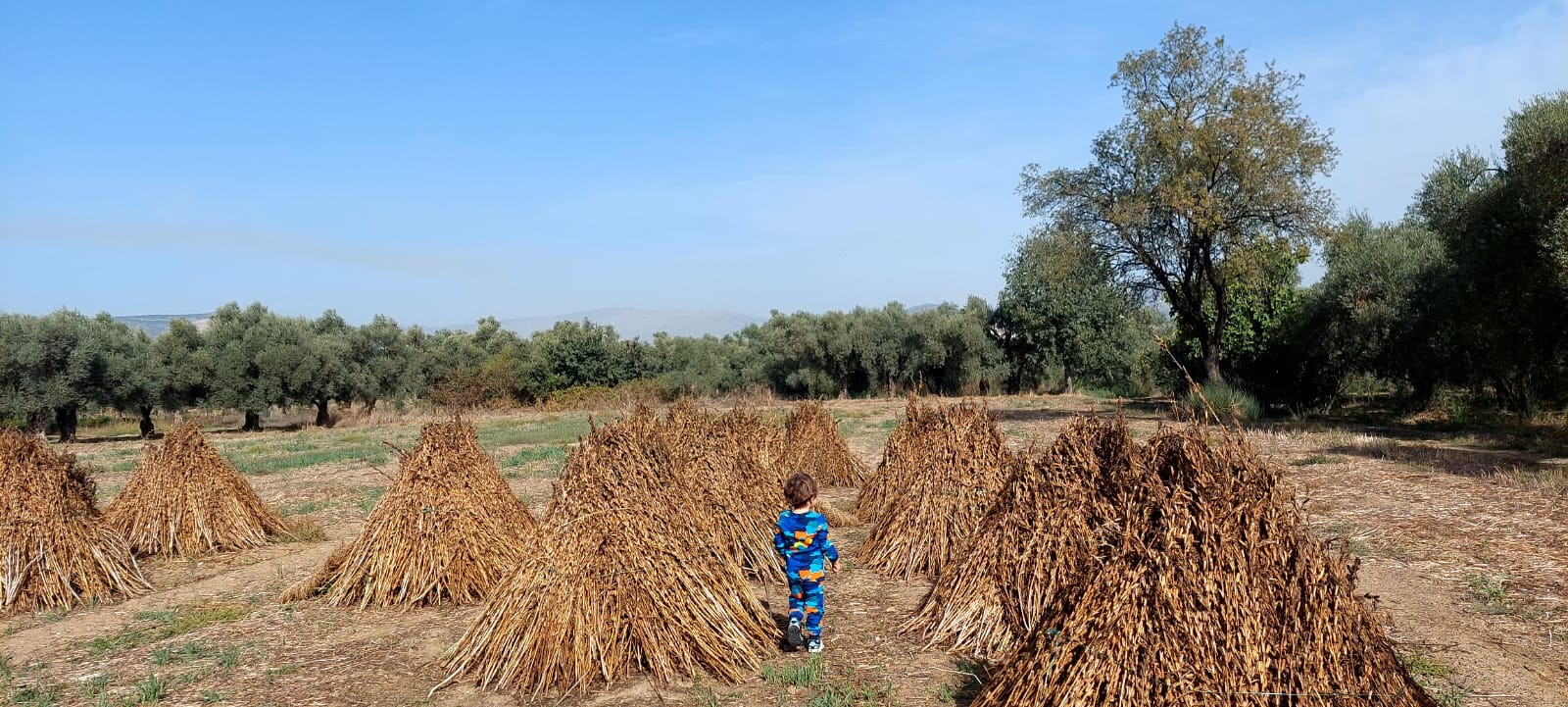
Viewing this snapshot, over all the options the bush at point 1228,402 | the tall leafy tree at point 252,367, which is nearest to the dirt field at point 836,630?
the bush at point 1228,402

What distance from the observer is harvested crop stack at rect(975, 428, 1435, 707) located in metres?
3.72

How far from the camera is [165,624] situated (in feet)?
23.4

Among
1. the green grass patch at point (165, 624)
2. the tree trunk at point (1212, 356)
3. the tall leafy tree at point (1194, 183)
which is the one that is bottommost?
the green grass patch at point (165, 624)

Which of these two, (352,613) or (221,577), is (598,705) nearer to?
(352,613)

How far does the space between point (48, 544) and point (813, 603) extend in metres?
7.17

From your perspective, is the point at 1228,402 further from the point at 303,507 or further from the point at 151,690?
the point at 151,690

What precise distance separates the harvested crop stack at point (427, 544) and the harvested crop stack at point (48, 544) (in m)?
2.07

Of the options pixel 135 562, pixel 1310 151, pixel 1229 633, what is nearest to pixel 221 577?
pixel 135 562

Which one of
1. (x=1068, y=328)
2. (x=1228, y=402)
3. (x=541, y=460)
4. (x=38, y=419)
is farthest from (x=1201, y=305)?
(x=38, y=419)

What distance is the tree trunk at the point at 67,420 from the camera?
89.5 feet

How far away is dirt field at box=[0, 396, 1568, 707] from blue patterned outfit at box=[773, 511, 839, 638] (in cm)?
35

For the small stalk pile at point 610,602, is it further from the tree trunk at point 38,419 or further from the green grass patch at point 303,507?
the tree trunk at point 38,419

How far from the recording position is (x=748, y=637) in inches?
227

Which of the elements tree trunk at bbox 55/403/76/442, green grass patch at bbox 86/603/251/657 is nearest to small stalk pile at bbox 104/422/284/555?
green grass patch at bbox 86/603/251/657
